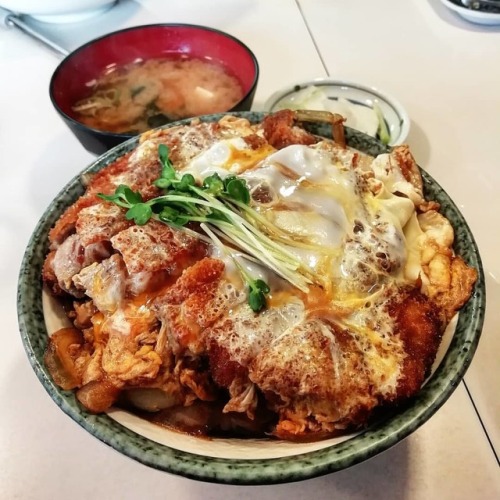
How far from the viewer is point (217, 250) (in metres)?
0.99

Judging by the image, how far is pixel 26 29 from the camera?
2402mm

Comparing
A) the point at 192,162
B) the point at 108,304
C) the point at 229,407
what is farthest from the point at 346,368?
the point at 192,162

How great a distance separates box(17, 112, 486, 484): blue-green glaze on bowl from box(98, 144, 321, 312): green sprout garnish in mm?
250

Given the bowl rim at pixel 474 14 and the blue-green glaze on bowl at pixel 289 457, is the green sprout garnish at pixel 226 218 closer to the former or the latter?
the blue-green glaze on bowl at pixel 289 457

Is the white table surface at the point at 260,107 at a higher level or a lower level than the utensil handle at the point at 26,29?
lower

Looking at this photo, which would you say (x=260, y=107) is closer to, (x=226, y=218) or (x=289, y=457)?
(x=226, y=218)

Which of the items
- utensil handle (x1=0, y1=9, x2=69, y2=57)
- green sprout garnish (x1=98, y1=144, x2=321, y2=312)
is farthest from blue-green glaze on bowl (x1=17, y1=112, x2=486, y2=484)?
utensil handle (x1=0, y1=9, x2=69, y2=57)

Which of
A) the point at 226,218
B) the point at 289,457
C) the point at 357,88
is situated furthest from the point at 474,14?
the point at 289,457

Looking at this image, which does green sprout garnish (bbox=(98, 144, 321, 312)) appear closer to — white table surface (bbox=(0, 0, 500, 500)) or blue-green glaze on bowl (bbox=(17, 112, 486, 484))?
blue-green glaze on bowl (bbox=(17, 112, 486, 484))

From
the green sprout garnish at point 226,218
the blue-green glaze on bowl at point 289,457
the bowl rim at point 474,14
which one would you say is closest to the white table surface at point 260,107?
the bowl rim at point 474,14

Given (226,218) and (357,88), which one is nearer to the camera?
(226,218)

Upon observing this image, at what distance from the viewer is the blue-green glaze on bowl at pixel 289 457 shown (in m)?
0.81

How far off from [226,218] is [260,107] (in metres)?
1.04

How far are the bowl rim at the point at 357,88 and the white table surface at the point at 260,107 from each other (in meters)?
0.11
